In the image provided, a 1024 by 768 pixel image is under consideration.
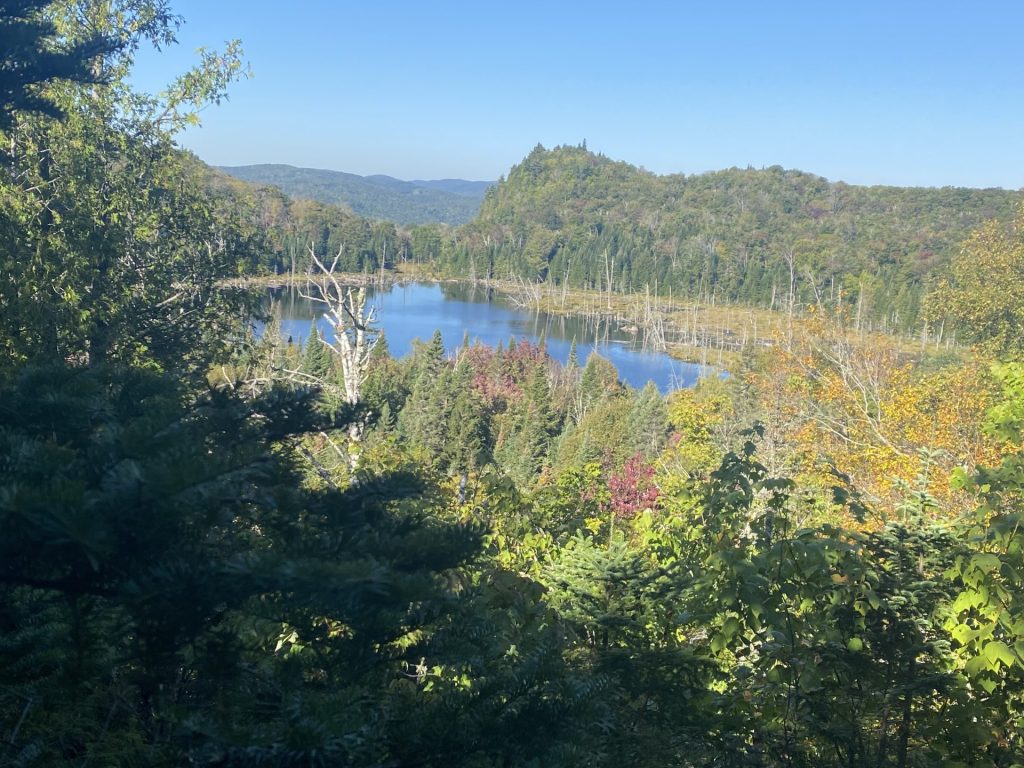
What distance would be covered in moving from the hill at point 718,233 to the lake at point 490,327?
544 inches

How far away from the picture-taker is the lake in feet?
169

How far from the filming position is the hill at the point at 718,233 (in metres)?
71.0

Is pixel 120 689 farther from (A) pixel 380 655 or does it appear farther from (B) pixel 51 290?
(B) pixel 51 290

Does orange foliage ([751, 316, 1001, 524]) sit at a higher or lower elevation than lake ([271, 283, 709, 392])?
higher

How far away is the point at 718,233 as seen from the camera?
99.4m

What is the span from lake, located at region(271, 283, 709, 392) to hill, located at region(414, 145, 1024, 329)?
1383 cm

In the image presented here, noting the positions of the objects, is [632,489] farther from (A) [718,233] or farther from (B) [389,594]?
(A) [718,233]

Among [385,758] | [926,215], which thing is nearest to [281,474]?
[385,758]

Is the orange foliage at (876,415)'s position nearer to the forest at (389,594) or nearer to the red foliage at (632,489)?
the red foliage at (632,489)

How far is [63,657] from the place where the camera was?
1.53 m

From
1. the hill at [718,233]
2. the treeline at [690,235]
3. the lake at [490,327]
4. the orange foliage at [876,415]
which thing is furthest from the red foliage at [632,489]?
the hill at [718,233]

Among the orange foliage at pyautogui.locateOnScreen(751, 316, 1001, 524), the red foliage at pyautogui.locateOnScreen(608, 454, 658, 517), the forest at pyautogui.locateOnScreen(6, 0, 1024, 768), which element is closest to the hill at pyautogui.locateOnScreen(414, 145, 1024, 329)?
the orange foliage at pyautogui.locateOnScreen(751, 316, 1001, 524)

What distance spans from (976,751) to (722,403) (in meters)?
16.0

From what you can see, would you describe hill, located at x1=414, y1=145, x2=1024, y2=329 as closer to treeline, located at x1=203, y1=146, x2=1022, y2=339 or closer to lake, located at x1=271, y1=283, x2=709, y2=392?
treeline, located at x1=203, y1=146, x2=1022, y2=339
